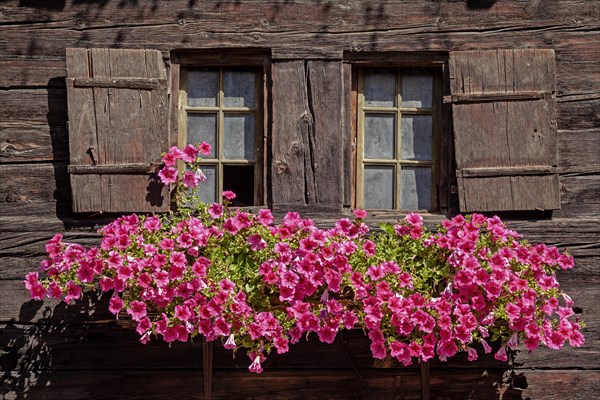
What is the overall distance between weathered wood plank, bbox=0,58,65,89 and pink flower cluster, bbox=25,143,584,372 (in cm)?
110

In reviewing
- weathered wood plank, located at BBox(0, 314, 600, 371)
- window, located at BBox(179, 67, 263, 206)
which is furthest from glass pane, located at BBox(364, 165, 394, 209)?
weathered wood plank, located at BBox(0, 314, 600, 371)

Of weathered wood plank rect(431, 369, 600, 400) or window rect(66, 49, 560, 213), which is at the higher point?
window rect(66, 49, 560, 213)

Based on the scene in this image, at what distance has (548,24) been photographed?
5.38m

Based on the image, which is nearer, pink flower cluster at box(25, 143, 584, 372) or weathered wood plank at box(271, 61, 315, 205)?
pink flower cluster at box(25, 143, 584, 372)

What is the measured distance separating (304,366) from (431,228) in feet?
3.77

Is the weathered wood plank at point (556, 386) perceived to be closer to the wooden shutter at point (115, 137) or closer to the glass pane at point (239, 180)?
the glass pane at point (239, 180)

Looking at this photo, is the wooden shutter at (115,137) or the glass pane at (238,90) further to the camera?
the glass pane at (238,90)

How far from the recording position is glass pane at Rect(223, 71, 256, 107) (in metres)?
5.46

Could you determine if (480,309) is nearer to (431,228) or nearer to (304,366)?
(431,228)

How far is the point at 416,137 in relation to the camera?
18.0ft

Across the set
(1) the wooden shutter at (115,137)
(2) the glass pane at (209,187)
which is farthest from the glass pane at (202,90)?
(2) the glass pane at (209,187)

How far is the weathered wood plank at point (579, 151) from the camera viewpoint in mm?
5352

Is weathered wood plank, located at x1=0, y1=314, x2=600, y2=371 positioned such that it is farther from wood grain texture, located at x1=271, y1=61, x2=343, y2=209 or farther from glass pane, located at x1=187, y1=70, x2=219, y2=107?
glass pane, located at x1=187, y1=70, x2=219, y2=107

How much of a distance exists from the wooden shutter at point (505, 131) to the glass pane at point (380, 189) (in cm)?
47
